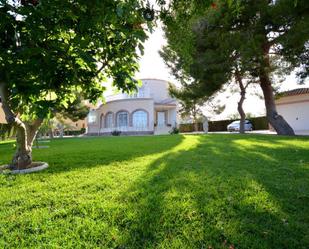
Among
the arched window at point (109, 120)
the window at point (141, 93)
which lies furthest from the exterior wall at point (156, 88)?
the arched window at point (109, 120)

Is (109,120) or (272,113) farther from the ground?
(109,120)

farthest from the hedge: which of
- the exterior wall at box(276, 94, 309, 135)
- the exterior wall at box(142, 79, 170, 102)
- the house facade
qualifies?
the exterior wall at box(142, 79, 170, 102)

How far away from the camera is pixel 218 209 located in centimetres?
331

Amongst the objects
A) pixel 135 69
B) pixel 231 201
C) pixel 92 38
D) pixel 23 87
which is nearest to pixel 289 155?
pixel 231 201

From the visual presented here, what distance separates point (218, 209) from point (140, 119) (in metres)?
29.8

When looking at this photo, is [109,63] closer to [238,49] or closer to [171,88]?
[238,49]

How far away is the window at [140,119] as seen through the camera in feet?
107

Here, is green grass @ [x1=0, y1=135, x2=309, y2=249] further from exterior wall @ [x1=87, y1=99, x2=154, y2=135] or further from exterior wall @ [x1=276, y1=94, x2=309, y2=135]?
exterior wall @ [x1=87, y1=99, x2=154, y2=135]

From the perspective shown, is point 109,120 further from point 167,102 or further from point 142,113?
point 167,102

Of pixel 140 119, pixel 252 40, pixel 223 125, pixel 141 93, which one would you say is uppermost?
pixel 141 93

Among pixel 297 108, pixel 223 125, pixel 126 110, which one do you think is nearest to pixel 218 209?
pixel 297 108

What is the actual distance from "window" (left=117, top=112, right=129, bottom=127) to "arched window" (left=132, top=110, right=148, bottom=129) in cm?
122

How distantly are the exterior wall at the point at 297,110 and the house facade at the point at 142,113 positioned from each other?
13.4 m

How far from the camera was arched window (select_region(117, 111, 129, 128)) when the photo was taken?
111ft
